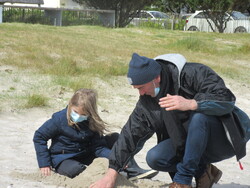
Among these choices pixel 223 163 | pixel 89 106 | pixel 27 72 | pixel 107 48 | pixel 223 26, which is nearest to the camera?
pixel 89 106

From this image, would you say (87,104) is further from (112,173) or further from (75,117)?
(112,173)

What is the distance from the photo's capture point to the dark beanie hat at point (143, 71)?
3580mm

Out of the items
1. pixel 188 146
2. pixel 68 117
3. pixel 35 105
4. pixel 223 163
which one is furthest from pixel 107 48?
pixel 188 146

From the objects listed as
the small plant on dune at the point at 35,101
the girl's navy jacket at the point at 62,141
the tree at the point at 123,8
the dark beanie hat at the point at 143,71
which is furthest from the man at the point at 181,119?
the tree at the point at 123,8

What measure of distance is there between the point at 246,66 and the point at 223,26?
41.5ft

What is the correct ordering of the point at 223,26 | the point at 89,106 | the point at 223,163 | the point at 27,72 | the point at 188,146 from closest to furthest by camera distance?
the point at 188,146 → the point at 89,106 → the point at 223,163 → the point at 27,72 → the point at 223,26

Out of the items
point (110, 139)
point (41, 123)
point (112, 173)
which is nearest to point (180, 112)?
point (112, 173)

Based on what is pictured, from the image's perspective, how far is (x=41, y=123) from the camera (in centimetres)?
659

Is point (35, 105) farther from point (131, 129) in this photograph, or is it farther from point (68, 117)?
point (131, 129)

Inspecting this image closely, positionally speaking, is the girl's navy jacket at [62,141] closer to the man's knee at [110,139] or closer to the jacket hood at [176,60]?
the man's knee at [110,139]

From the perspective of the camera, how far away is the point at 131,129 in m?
3.89

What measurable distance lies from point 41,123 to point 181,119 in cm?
314

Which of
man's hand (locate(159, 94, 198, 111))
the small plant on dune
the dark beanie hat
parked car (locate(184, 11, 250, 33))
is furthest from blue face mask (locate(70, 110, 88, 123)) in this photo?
parked car (locate(184, 11, 250, 33))

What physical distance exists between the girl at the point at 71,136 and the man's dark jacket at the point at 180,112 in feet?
1.91
